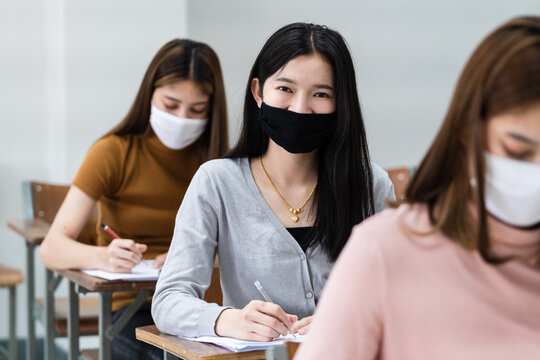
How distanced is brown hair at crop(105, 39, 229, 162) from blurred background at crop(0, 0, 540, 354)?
112 mm

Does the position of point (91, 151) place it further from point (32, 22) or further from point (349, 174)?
point (32, 22)

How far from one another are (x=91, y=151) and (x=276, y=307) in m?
1.33

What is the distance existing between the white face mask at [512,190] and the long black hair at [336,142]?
2.98 feet

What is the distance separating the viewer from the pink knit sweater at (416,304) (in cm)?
85

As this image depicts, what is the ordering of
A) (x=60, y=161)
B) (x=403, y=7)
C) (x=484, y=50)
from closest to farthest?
(x=484, y=50) → (x=403, y=7) → (x=60, y=161)

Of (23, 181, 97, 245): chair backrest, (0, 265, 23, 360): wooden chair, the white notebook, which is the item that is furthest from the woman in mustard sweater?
(0, 265, 23, 360): wooden chair

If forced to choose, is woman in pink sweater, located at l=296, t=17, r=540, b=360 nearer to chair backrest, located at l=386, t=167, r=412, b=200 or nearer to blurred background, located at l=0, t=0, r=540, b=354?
blurred background, located at l=0, t=0, r=540, b=354

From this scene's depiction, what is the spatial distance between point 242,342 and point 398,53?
214cm

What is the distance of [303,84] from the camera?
1747 millimetres

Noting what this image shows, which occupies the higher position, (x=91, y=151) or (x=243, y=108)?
(x=243, y=108)

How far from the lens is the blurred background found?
10.6 ft

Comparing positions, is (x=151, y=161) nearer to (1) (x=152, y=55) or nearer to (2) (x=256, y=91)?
(2) (x=256, y=91)

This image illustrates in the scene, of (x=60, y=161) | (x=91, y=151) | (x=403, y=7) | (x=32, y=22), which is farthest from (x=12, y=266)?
(x=403, y=7)

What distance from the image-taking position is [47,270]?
3.05 metres
